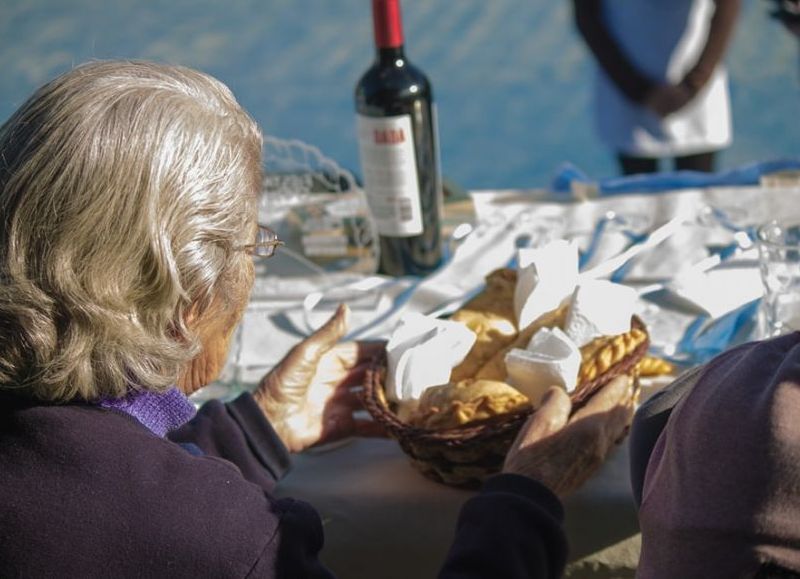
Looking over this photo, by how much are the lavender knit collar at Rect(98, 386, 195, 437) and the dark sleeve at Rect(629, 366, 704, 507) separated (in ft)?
1.32

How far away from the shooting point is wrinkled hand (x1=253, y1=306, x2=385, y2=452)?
49.0 inches

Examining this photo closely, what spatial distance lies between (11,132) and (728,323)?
0.91m

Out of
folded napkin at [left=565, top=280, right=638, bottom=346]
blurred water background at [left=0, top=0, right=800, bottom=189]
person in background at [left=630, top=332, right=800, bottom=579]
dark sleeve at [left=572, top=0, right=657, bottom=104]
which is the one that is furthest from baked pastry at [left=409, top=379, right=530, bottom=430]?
blurred water background at [left=0, top=0, right=800, bottom=189]

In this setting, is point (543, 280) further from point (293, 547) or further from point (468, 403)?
point (293, 547)

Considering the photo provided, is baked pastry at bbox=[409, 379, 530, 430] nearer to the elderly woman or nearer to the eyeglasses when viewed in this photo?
the elderly woman

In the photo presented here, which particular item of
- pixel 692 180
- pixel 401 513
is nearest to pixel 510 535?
pixel 401 513

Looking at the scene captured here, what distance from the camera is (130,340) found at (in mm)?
875

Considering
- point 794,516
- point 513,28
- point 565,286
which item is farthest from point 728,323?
point 513,28

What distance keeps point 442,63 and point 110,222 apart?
20.6 ft

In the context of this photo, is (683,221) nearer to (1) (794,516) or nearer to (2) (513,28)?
(1) (794,516)

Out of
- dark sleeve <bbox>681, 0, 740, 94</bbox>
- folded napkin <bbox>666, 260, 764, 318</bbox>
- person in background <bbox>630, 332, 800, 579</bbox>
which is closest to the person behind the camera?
person in background <bbox>630, 332, 800, 579</bbox>

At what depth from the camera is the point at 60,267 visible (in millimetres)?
828

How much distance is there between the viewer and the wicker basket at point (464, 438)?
3.35 feet

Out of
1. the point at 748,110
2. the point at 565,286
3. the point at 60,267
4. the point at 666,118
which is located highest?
the point at 60,267
